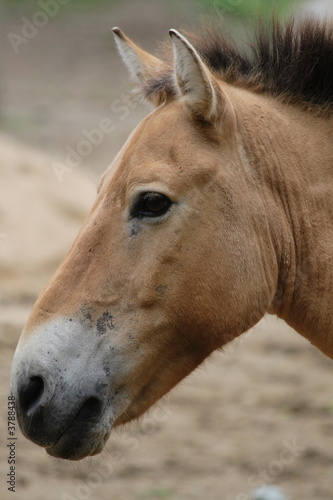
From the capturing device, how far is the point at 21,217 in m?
10.1

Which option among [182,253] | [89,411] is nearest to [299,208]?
[182,253]

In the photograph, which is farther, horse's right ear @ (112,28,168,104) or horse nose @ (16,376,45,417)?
horse's right ear @ (112,28,168,104)

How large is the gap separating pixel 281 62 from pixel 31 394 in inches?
76.8

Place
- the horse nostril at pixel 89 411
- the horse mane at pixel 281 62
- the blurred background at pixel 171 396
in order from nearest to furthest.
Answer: the horse nostril at pixel 89 411
the horse mane at pixel 281 62
the blurred background at pixel 171 396

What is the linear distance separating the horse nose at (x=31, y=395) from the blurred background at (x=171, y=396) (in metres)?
0.64

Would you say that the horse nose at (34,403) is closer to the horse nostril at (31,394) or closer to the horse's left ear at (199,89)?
the horse nostril at (31,394)

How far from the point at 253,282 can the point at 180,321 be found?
368 millimetres

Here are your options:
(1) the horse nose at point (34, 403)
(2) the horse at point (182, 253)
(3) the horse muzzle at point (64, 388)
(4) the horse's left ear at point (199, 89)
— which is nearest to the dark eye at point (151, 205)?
(2) the horse at point (182, 253)

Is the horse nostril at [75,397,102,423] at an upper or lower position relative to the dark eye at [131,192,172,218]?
lower

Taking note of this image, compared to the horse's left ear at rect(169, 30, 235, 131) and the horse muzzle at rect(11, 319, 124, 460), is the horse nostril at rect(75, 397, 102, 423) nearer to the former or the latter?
the horse muzzle at rect(11, 319, 124, 460)

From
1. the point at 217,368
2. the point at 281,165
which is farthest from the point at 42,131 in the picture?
the point at 281,165

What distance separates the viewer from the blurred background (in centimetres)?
592

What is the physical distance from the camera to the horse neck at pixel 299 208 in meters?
3.35

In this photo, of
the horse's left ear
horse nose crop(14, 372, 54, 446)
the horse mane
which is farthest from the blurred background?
the horse's left ear
